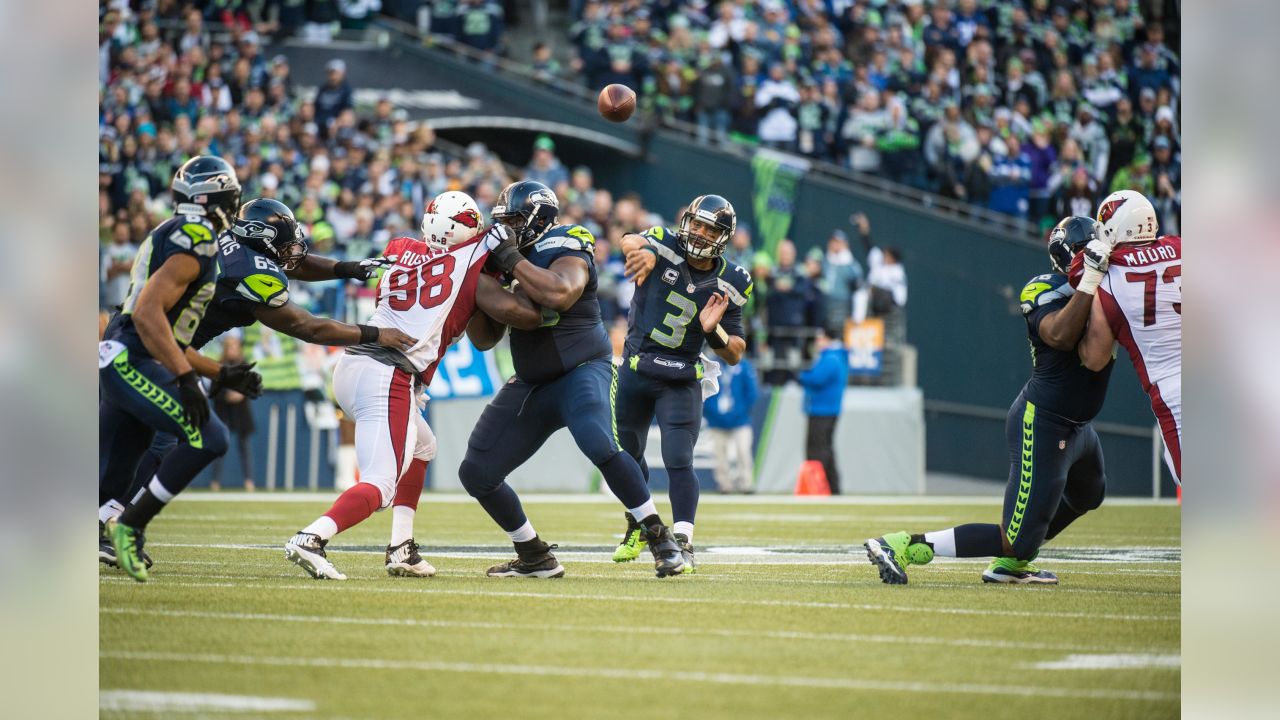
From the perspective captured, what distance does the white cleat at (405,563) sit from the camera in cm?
708

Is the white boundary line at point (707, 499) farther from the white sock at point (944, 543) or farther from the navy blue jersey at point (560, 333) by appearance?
the white sock at point (944, 543)

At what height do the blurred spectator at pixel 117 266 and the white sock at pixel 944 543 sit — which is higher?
A: the blurred spectator at pixel 117 266

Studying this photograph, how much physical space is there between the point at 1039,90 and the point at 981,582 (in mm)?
14250

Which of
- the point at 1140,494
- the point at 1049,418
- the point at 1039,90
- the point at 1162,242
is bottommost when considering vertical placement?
the point at 1140,494

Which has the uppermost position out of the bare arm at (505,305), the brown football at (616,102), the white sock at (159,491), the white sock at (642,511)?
the brown football at (616,102)

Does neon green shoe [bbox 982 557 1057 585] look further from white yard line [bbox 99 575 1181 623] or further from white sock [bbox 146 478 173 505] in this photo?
white sock [bbox 146 478 173 505]

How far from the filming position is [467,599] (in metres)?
6.05

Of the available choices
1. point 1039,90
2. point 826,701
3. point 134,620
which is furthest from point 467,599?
point 1039,90

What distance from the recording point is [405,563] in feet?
23.3

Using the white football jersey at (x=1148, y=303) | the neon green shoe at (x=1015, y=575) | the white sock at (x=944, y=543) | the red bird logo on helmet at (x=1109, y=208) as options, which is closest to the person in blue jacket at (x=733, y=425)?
the neon green shoe at (x=1015, y=575)

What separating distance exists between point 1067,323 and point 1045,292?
26 centimetres

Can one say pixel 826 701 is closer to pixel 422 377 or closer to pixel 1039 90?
pixel 422 377

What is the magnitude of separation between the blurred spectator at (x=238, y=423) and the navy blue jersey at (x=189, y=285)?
9057mm
